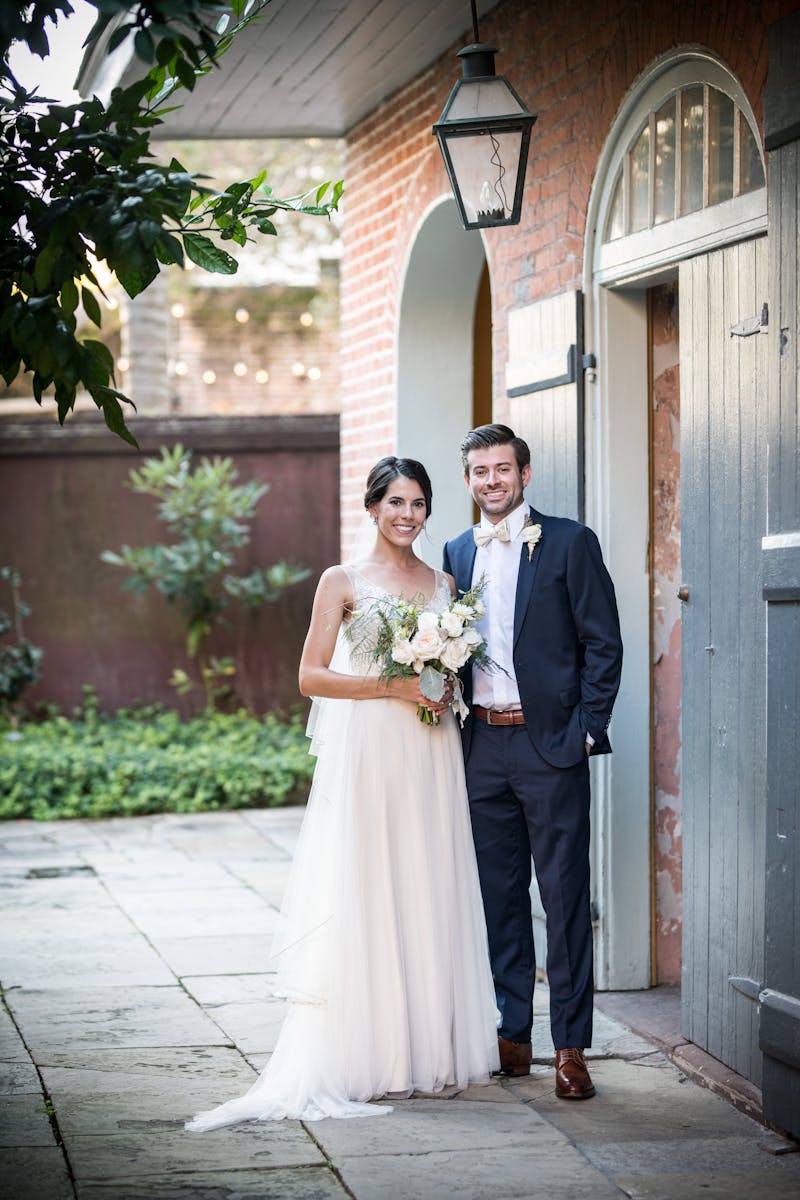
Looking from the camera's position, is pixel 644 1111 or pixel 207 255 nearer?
pixel 207 255

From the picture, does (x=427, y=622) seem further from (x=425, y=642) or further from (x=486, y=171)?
(x=486, y=171)

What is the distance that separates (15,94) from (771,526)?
89.0 inches

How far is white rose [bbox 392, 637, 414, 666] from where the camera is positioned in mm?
4496

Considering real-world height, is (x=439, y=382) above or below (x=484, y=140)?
below

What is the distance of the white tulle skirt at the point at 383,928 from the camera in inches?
176

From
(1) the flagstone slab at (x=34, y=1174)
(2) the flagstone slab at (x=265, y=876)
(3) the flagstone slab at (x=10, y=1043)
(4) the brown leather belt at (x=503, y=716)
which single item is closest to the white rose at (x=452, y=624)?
(4) the brown leather belt at (x=503, y=716)

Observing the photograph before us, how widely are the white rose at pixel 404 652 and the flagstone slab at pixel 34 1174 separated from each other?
1.64m

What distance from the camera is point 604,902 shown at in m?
5.64

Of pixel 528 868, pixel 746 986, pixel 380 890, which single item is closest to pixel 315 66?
pixel 528 868

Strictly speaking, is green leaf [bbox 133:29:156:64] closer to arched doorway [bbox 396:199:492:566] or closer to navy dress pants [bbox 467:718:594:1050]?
navy dress pants [bbox 467:718:594:1050]

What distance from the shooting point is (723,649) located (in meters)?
4.65

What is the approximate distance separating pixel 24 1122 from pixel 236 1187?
2.68 feet

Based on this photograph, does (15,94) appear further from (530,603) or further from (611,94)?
(611,94)

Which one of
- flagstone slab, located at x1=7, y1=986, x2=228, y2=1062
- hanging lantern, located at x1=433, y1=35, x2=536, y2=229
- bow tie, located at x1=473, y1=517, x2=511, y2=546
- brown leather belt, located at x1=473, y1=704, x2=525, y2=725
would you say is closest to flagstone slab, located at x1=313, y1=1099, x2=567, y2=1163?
flagstone slab, located at x1=7, y1=986, x2=228, y2=1062
